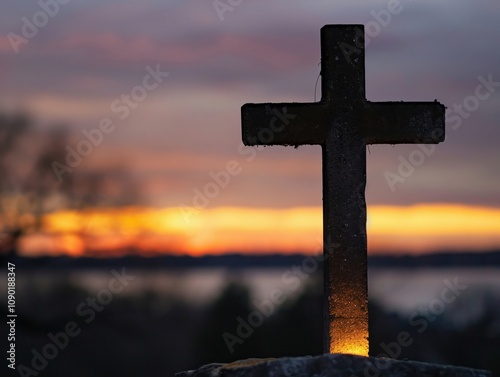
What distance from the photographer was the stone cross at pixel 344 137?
1047 cm

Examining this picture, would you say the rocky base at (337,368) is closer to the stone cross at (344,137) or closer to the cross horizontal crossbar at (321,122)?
the stone cross at (344,137)

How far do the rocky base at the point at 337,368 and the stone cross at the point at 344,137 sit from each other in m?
1.42

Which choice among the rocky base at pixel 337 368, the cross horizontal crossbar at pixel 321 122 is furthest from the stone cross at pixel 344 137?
the rocky base at pixel 337 368

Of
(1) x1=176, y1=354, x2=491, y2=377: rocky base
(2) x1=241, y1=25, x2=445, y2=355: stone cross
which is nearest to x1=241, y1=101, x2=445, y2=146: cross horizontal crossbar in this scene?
(2) x1=241, y1=25, x2=445, y2=355: stone cross

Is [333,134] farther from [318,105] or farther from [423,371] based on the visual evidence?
[423,371]

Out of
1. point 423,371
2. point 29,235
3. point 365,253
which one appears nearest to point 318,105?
point 365,253

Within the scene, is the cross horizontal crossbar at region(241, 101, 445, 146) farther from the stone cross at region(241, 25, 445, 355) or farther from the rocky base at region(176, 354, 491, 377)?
the rocky base at region(176, 354, 491, 377)

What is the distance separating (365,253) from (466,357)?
25947 millimetres

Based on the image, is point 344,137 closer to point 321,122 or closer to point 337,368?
point 321,122

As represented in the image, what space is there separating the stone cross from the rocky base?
4.64ft

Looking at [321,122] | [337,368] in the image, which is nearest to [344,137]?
[321,122]

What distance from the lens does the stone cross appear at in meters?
10.5

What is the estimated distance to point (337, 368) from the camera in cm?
891

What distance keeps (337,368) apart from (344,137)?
2.56 m
